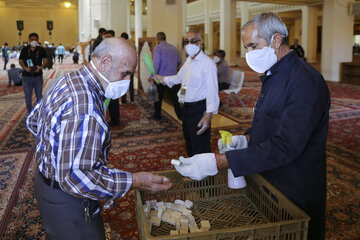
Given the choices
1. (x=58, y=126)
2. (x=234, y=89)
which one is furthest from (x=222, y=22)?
(x=58, y=126)

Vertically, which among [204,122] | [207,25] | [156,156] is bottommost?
[156,156]

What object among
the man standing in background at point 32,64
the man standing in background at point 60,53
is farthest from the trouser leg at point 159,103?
the man standing in background at point 60,53

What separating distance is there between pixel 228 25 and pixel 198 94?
16846mm

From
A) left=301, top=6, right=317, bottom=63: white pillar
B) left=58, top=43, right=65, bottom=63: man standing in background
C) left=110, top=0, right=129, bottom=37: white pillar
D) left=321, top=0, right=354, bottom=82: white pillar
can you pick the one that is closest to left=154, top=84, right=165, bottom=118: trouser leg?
left=321, top=0, right=354, bottom=82: white pillar

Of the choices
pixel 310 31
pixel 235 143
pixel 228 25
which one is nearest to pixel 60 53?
pixel 228 25

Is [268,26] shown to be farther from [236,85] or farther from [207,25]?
[207,25]

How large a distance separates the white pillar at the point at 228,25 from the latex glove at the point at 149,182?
18.6 meters

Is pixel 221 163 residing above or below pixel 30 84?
below

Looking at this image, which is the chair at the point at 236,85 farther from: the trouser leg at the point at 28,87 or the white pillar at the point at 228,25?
the white pillar at the point at 228,25

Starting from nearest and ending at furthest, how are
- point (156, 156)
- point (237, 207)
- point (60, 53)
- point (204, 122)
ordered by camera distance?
point (237, 207) < point (204, 122) < point (156, 156) < point (60, 53)

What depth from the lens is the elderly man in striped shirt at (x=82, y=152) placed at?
4.22ft

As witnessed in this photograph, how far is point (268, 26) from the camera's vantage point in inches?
61.2

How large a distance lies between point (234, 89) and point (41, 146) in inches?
265

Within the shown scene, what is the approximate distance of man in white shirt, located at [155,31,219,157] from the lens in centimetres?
340
